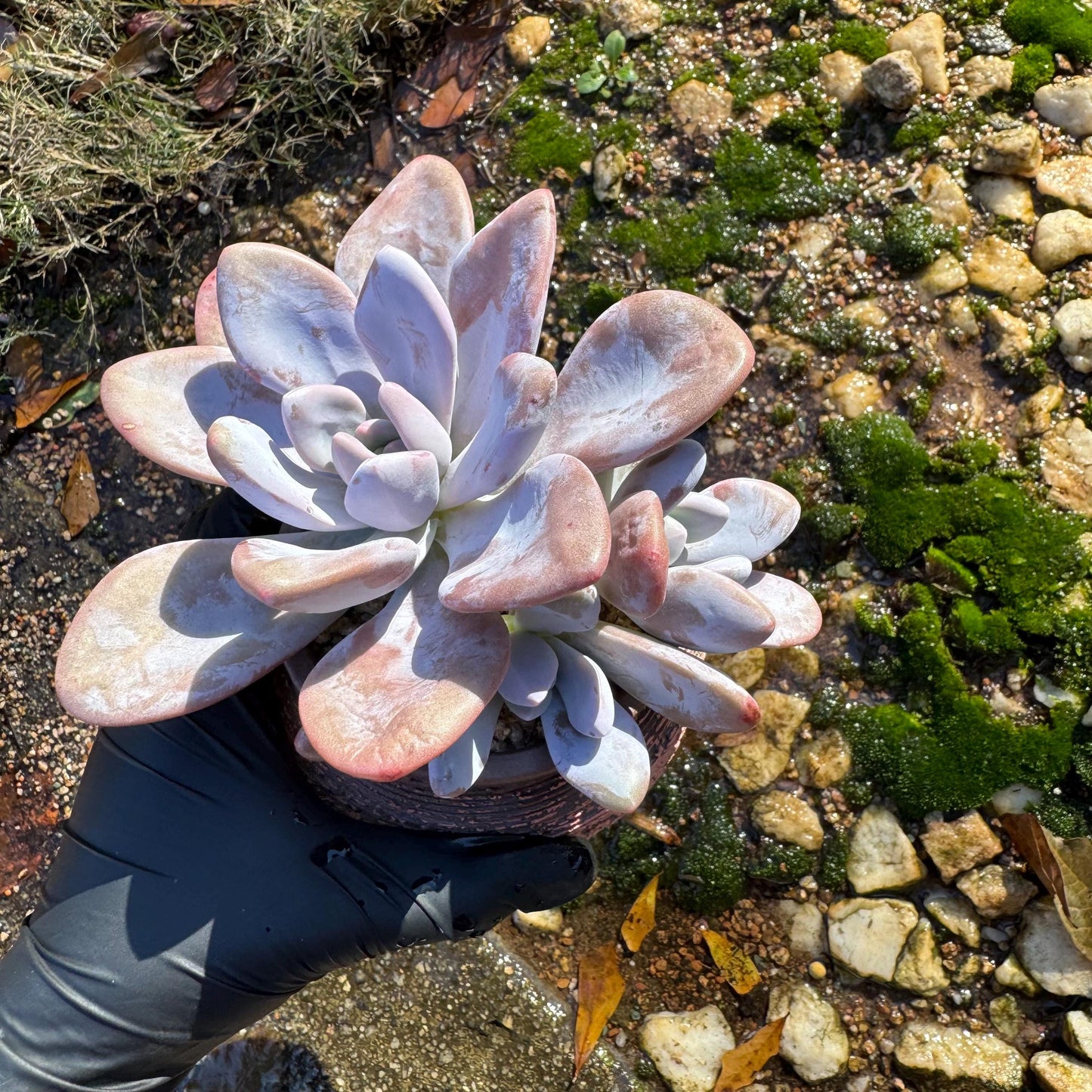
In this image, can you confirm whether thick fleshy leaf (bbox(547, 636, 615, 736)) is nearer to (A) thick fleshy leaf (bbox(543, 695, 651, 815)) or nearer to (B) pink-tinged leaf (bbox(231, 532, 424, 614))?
(A) thick fleshy leaf (bbox(543, 695, 651, 815))

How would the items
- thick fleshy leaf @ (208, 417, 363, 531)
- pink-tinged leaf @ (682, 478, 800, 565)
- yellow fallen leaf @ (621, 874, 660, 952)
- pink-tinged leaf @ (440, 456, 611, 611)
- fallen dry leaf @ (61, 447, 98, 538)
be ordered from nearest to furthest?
1. pink-tinged leaf @ (440, 456, 611, 611)
2. thick fleshy leaf @ (208, 417, 363, 531)
3. pink-tinged leaf @ (682, 478, 800, 565)
4. yellow fallen leaf @ (621, 874, 660, 952)
5. fallen dry leaf @ (61, 447, 98, 538)

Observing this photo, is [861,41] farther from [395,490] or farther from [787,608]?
[395,490]

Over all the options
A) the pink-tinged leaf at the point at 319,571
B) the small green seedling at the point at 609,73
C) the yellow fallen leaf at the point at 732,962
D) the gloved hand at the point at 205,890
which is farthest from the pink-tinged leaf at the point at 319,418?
the yellow fallen leaf at the point at 732,962

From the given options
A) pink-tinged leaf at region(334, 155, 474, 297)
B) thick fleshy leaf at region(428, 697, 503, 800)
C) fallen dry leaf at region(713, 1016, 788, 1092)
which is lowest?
fallen dry leaf at region(713, 1016, 788, 1092)

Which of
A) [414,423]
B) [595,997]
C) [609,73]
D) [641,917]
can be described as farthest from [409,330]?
[595,997]

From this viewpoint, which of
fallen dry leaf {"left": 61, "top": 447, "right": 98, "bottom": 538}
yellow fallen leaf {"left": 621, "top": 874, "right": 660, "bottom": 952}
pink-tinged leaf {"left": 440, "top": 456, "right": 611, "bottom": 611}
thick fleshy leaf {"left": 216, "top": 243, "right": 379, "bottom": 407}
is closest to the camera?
pink-tinged leaf {"left": 440, "top": 456, "right": 611, "bottom": 611}

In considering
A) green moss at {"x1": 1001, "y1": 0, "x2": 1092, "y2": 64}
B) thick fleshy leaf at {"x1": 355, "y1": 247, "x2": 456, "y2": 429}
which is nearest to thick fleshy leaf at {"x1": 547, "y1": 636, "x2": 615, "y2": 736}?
thick fleshy leaf at {"x1": 355, "y1": 247, "x2": 456, "y2": 429}

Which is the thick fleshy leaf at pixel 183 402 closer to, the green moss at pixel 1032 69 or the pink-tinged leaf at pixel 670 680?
the pink-tinged leaf at pixel 670 680

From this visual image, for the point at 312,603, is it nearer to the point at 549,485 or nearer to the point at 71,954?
the point at 549,485
